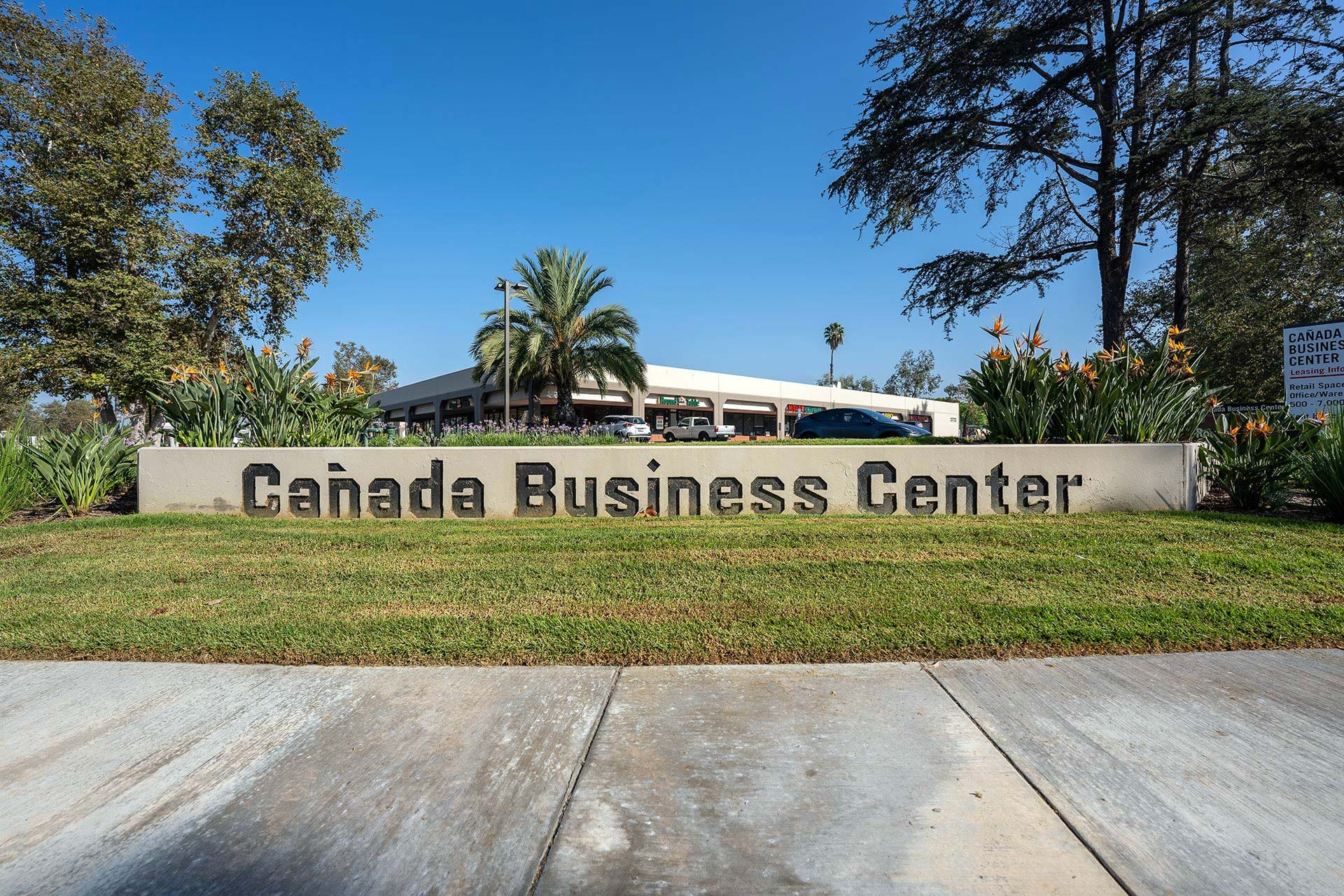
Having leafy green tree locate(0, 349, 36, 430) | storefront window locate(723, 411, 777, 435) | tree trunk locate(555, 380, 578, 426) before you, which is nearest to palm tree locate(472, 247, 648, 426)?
tree trunk locate(555, 380, 578, 426)

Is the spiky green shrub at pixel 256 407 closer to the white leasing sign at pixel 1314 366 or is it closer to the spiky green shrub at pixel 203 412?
the spiky green shrub at pixel 203 412

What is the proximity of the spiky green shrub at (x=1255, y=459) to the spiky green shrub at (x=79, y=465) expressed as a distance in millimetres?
14274

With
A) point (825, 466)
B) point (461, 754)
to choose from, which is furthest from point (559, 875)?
point (825, 466)

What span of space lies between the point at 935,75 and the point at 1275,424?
14286 millimetres

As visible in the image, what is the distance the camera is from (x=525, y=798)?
234 centimetres

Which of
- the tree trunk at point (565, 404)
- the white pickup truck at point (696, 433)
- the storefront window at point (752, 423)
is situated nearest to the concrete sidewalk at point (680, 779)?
the tree trunk at point (565, 404)

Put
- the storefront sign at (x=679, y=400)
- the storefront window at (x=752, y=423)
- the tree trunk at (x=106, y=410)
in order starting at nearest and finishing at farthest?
the tree trunk at (x=106, y=410) < the storefront sign at (x=679, y=400) < the storefront window at (x=752, y=423)

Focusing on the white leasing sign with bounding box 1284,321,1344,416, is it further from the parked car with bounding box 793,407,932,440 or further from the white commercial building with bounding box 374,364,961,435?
the white commercial building with bounding box 374,364,961,435

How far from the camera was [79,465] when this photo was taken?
8398 mm

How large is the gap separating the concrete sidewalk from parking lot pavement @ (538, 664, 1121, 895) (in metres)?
0.01

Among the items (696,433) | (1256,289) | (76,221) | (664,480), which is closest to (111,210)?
(76,221)

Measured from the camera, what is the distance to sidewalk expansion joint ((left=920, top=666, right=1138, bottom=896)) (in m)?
1.91

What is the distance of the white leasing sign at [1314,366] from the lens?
1141cm

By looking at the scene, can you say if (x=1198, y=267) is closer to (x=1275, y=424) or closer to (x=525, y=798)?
(x=1275, y=424)
